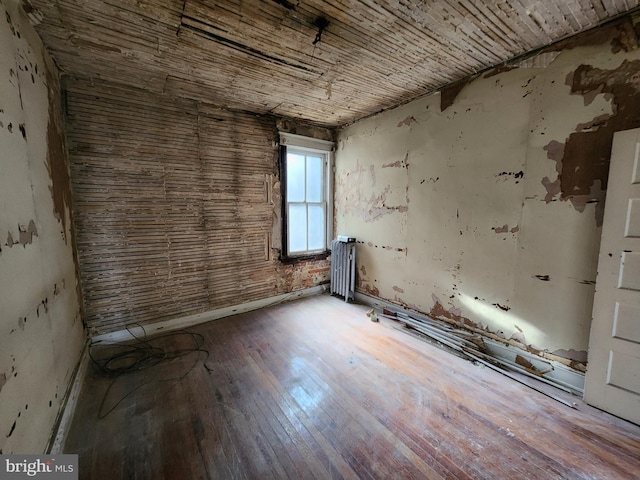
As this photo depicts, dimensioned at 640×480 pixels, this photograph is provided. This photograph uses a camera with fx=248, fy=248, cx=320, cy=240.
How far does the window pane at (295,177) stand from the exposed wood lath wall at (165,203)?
267 mm

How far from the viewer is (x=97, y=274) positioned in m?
2.29

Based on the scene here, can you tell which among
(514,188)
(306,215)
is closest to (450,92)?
(514,188)

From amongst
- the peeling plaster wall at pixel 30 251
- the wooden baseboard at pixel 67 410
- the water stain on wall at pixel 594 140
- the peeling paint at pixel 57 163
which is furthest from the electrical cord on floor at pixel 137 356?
the water stain on wall at pixel 594 140

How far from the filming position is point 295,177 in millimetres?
3471

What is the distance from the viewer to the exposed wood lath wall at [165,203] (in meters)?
2.22

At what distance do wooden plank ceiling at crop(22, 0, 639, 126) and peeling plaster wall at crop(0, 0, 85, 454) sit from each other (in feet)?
1.24

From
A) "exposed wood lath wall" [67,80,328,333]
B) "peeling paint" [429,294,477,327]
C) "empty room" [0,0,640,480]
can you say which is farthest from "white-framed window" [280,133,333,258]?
"peeling paint" [429,294,477,327]

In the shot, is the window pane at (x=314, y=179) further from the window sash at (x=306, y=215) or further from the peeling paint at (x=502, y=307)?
the peeling paint at (x=502, y=307)

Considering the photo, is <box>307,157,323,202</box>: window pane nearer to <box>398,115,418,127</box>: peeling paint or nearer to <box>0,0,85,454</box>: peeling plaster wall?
<box>398,115,418,127</box>: peeling paint

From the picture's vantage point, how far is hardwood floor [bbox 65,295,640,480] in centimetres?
126

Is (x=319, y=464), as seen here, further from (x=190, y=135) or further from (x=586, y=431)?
(x=190, y=135)

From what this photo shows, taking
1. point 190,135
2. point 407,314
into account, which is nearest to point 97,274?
point 190,135

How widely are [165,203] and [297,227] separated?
1639mm

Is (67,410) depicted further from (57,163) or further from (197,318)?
(57,163)
